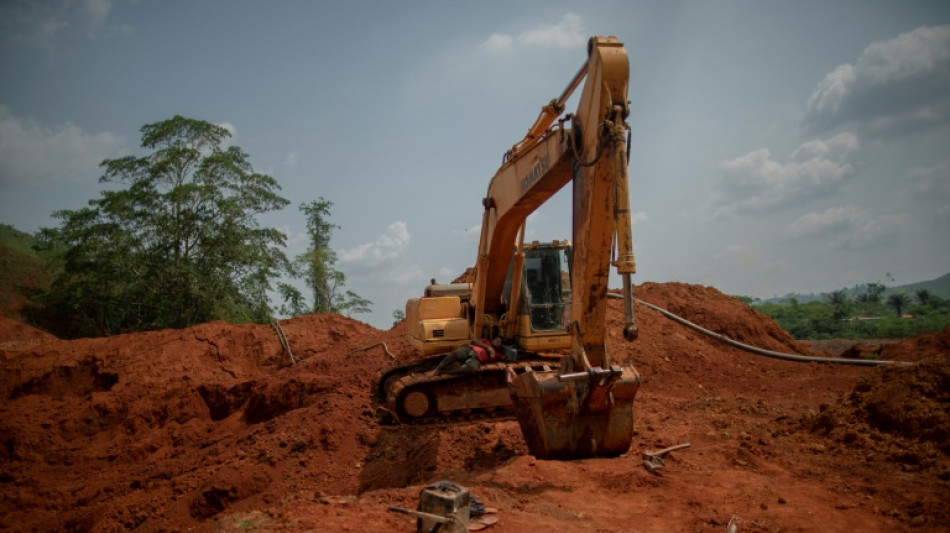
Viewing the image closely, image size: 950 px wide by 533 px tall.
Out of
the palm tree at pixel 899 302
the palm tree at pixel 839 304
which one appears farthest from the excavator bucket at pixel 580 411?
the palm tree at pixel 899 302

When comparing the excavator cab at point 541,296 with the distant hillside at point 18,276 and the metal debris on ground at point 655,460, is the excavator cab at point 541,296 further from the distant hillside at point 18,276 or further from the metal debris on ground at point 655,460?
the distant hillside at point 18,276

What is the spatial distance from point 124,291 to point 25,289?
26.4ft

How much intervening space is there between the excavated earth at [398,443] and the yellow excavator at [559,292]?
45 centimetres

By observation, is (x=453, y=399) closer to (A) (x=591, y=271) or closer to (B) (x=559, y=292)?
(B) (x=559, y=292)

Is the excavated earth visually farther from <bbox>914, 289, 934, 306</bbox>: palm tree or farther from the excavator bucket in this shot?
<bbox>914, 289, 934, 306</bbox>: palm tree

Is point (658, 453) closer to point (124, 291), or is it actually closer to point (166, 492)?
point (166, 492)

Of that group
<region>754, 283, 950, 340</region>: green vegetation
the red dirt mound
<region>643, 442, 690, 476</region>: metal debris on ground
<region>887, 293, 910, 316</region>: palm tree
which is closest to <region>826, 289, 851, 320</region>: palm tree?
<region>754, 283, 950, 340</region>: green vegetation

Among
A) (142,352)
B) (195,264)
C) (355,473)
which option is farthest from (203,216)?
(355,473)

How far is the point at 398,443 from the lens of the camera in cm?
800

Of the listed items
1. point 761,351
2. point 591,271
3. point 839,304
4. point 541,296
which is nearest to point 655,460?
point 591,271

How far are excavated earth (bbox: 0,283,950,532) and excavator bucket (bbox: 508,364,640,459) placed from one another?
22cm

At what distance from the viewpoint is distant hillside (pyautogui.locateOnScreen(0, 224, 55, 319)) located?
22.4 m

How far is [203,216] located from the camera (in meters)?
19.5

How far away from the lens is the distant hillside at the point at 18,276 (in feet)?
73.4
